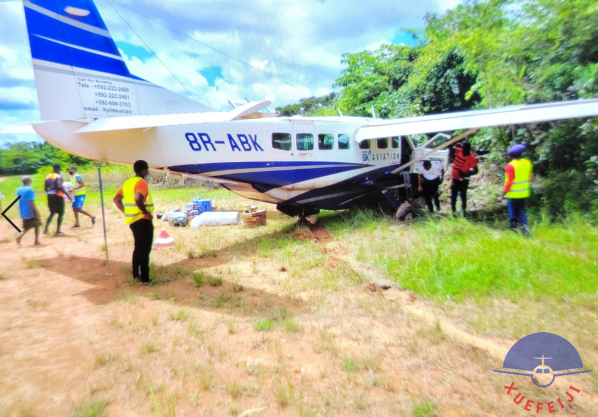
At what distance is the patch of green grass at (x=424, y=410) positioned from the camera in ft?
7.78

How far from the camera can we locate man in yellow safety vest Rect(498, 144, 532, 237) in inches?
229

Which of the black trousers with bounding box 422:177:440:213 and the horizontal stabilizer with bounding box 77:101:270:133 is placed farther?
the black trousers with bounding box 422:177:440:213

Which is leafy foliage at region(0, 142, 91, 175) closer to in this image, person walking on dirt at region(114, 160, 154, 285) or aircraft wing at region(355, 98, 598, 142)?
person walking on dirt at region(114, 160, 154, 285)

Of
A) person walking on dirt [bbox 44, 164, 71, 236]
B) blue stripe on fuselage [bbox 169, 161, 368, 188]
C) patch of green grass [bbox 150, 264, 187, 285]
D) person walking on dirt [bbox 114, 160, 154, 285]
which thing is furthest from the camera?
blue stripe on fuselage [bbox 169, 161, 368, 188]

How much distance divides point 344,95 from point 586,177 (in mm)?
11597

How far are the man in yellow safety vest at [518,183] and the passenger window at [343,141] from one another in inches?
147

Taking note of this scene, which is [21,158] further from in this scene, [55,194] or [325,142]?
[325,142]

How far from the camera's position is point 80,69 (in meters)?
5.77

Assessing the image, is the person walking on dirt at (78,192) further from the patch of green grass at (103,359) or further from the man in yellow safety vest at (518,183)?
the man in yellow safety vest at (518,183)

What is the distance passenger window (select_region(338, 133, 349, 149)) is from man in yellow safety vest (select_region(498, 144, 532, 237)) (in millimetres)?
3725

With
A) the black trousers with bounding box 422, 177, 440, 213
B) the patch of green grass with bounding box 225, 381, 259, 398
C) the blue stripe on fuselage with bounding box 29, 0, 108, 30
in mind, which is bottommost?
the patch of green grass with bounding box 225, 381, 259, 398

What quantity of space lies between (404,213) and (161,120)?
5887 mm

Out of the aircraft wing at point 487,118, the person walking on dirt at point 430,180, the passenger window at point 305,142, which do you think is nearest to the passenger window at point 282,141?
the passenger window at point 305,142

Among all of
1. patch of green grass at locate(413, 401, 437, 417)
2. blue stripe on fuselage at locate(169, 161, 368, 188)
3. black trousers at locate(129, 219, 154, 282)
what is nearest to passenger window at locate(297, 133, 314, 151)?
blue stripe on fuselage at locate(169, 161, 368, 188)
